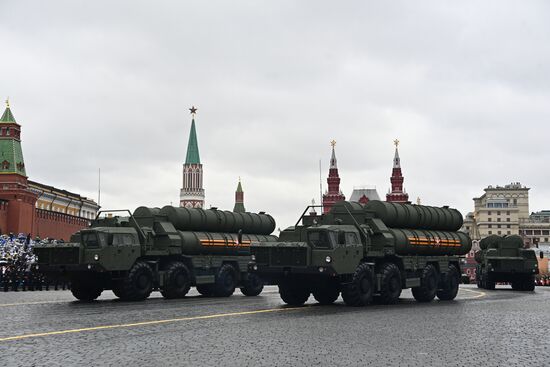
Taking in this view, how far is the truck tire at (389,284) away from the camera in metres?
22.7

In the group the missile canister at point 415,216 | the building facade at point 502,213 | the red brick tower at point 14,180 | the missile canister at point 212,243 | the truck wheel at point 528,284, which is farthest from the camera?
the building facade at point 502,213

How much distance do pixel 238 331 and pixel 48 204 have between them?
8011 cm

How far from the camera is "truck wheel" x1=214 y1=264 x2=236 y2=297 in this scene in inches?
1108

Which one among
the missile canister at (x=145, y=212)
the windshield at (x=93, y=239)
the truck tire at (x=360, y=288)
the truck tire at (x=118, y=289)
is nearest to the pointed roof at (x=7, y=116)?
the missile canister at (x=145, y=212)

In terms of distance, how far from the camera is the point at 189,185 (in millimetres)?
177375

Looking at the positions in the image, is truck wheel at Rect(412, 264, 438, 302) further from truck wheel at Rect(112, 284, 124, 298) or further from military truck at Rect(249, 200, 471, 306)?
truck wheel at Rect(112, 284, 124, 298)

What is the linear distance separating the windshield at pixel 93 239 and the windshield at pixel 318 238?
22.6ft

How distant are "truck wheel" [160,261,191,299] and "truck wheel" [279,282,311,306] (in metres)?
5.07

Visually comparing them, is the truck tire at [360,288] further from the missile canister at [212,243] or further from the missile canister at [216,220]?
the missile canister at [216,220]

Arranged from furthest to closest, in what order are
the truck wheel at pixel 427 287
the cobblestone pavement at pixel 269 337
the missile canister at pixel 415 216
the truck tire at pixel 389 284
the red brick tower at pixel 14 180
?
the red brick tower at pixel 14 180 < the truck wheel at pixel 427 287 < the missile canister at pixel 415 216 < the truck tire at pixel 389 284 < the cobblestone pavement at pixel 269 337

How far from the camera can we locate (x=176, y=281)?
84.9 ft

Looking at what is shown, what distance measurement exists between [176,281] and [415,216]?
8731 mm

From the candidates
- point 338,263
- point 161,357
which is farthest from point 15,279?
point 161,357

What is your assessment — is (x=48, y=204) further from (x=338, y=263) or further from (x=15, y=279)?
(x=338, y=263)
